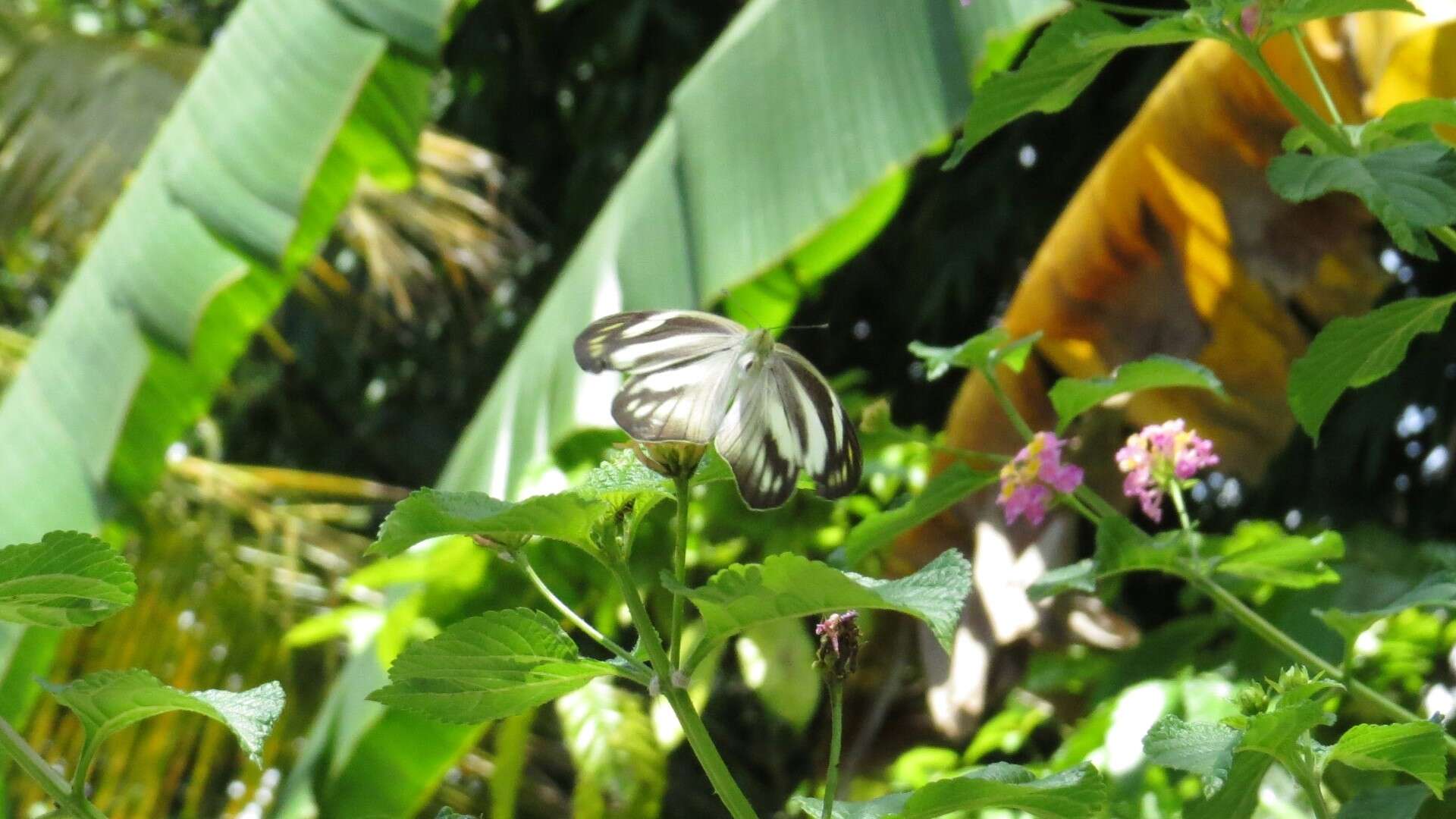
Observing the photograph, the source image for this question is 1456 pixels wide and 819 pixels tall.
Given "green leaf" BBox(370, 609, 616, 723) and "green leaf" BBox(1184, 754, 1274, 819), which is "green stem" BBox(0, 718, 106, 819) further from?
"green leaf" BBox(1184, 754, 1274, 819)

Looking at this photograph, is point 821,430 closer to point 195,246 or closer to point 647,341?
point 647,341

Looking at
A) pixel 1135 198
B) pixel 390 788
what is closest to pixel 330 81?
pixel 390 788

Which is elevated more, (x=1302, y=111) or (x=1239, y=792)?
(x=1302, y=111)

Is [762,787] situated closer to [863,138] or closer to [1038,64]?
[863,138]

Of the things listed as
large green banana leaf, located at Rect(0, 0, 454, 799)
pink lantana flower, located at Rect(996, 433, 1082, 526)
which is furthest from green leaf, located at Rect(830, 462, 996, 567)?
large green banana leaf, located at Rect(0, 0, 454, 799)

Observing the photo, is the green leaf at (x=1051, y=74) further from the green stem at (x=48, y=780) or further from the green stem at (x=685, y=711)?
the green stem at (x=48, y=780)

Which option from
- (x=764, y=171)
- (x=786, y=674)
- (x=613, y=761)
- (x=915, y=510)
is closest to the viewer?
(x=915, y=510)

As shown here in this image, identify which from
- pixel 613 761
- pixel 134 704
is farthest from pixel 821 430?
pixel 613 761
